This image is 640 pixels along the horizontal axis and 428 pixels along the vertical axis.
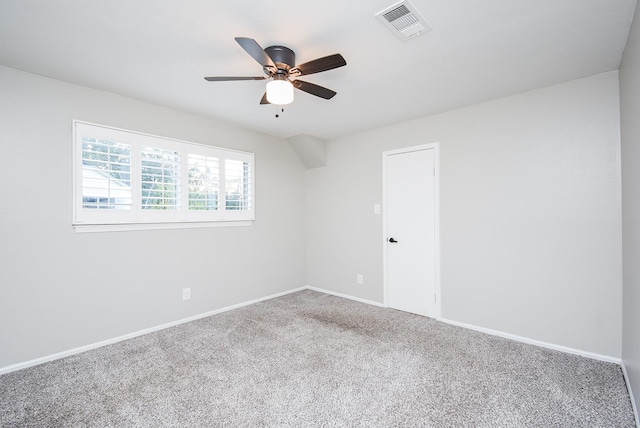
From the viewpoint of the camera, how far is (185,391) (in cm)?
205

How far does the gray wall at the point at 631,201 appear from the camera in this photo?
176cm

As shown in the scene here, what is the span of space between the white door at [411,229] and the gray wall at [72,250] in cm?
212

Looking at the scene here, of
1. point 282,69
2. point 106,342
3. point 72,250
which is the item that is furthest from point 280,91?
point 106,342

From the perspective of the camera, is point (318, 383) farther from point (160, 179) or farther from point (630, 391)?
point (160, 179)

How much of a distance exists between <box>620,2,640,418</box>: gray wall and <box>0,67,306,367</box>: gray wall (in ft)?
12.3

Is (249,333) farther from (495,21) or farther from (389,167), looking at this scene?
(495,21)

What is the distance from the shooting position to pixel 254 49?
5.61ft

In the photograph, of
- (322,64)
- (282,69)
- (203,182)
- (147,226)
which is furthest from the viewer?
(203,182)

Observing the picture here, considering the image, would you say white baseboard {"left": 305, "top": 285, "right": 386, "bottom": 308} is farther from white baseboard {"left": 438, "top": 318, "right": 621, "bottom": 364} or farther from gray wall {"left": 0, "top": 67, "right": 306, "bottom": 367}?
gray wall {"left": 0, "top": 67, "right": 306, "bottom": 367}

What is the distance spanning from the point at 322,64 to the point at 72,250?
8.98ft

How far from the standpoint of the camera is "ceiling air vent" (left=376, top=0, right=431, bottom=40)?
1.67m

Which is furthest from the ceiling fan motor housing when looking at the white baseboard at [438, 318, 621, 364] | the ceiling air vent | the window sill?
the white baseboard at [438, 318, 621, 364]

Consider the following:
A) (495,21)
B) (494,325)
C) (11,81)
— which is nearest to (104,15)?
(11,81)

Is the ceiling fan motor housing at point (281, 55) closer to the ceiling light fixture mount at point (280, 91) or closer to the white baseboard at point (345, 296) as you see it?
the ceiling light fixture mount at point (280, 91)
